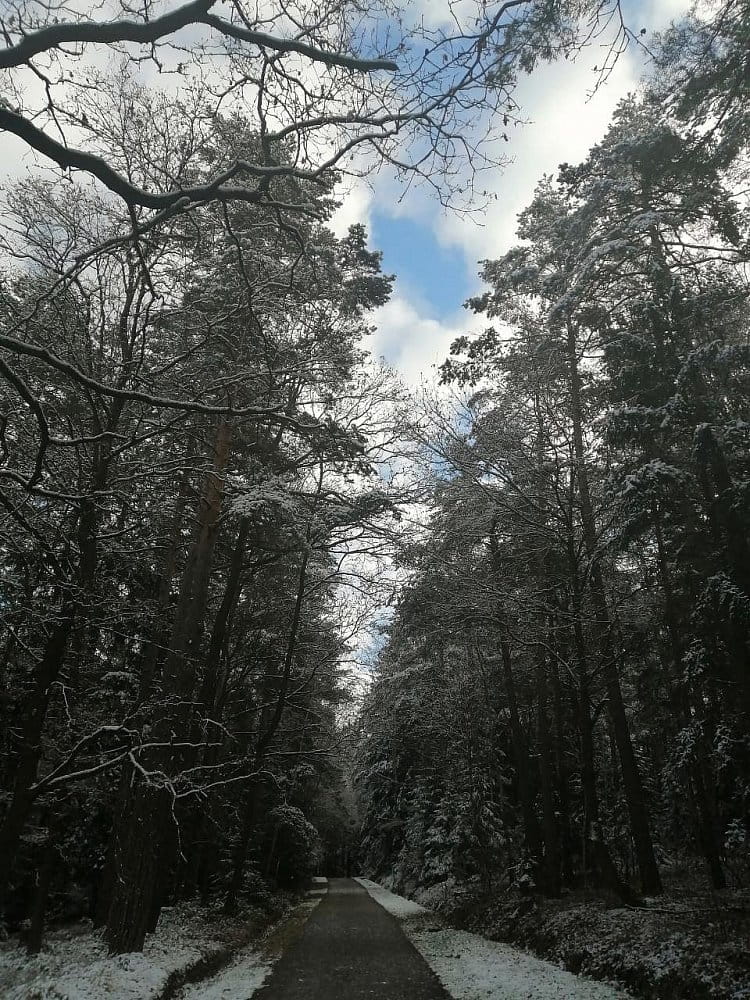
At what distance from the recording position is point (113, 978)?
7.22 m

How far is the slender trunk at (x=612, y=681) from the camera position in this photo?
1070 centimetres

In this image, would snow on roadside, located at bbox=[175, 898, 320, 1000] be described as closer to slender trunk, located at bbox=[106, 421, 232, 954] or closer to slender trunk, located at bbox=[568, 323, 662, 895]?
slender trunk, located at bbox=[106, 421, 232, 954]

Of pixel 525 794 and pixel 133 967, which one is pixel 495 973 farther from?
pixel 525 794

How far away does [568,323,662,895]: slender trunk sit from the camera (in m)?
10.7

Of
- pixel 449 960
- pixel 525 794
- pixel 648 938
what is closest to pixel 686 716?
pixel 525 794

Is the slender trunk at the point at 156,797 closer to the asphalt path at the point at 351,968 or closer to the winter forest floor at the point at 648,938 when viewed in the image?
the asphalt path at the point at 351,968

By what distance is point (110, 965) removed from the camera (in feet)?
25.3

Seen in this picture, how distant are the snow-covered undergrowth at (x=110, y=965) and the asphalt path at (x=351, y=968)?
141 centimetres

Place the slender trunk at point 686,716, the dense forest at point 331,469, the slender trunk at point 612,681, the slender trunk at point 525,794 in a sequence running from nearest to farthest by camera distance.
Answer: the dense forest at point 331,469
the slender trunk at point 612,681
the slender trunk at point 686,716
the slender trunk at point 525,794

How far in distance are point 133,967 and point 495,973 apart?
5.34 metres

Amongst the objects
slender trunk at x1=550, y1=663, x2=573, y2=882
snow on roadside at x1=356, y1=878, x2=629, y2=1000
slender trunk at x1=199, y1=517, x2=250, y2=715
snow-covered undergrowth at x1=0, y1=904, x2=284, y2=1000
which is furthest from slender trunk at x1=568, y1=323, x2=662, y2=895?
snow-covered undergrowth at x1=0, y1=904, x2=284, y2=1000

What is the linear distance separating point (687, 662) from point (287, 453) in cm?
964

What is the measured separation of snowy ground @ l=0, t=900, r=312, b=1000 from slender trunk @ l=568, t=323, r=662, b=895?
702cm

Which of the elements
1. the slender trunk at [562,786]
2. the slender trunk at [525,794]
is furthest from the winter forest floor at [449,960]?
the slender trunk at [562,786]
